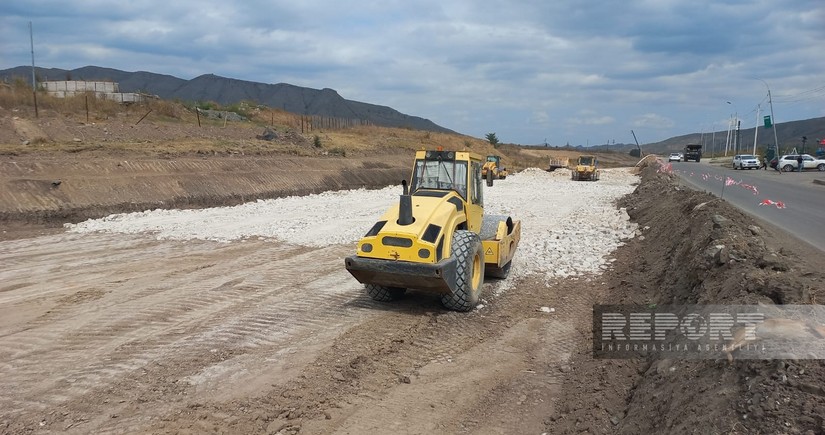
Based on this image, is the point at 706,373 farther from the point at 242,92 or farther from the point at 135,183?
the point at 242,92

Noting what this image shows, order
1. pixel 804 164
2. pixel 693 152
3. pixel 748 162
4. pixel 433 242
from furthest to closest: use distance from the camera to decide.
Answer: pixel 693 152 < pixel 748 162 < pixel 804 164 < pixel 433 242

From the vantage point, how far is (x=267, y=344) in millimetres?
6574

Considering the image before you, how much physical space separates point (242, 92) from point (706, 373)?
6824 centimetres

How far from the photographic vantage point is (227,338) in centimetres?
674

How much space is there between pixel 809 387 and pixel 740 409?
1.39 ft

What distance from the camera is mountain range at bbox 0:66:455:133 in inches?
2296

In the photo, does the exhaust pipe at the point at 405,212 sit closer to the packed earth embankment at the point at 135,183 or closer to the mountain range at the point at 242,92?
the packed earth embankment at the point at 135,183

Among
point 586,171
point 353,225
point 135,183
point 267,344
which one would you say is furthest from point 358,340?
point 586,171

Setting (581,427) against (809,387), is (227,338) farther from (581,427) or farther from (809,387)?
(809,387)

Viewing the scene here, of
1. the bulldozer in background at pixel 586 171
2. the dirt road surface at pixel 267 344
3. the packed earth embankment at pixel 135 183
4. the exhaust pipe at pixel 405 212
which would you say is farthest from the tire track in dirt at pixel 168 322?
the bulldozer in background at pixel 586 171

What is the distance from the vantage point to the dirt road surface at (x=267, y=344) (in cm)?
495

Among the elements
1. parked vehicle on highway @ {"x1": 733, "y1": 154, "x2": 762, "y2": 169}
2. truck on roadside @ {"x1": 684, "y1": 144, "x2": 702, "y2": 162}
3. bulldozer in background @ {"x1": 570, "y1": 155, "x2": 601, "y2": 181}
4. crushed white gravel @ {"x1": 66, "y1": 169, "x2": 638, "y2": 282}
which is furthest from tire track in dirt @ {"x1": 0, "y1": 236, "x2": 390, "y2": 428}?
truck on roadside @ {"x1": 684, "y1": 144, "x2": 702, "y2": 162}

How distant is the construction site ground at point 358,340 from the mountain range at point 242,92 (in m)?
47.6

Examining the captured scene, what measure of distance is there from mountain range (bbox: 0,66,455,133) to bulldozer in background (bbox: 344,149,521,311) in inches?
1973
